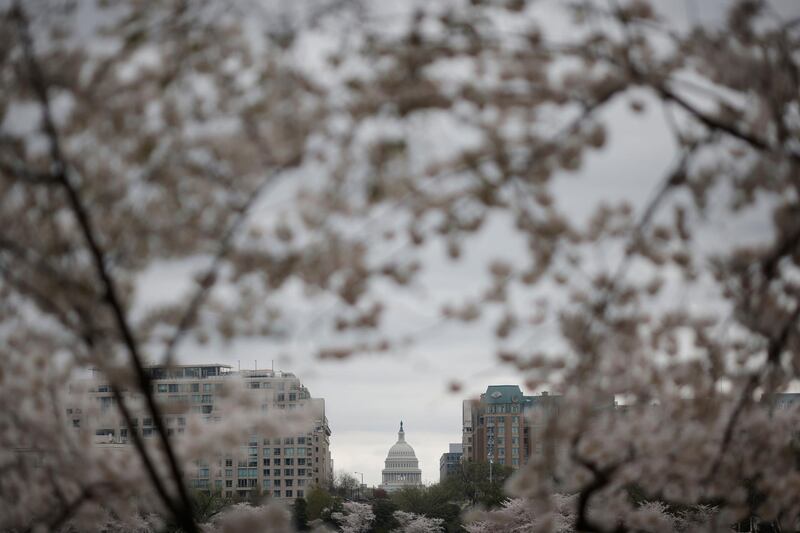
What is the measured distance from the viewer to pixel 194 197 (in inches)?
151

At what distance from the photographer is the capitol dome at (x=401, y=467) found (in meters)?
150

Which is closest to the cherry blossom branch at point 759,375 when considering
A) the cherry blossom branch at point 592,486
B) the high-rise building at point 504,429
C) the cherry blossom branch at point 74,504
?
the cherry blossom branch at point 592,486

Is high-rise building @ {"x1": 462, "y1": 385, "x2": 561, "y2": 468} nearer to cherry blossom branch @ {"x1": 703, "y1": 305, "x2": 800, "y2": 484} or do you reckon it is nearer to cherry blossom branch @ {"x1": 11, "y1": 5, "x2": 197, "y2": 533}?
cherry blossom branch @ {"x1": 703, "y1": 305, "x2": 800, "y2": 484}

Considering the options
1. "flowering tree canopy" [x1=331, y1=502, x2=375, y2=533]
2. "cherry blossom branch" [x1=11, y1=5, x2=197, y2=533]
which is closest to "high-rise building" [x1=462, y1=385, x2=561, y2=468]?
"flowering tree canopy" [x1=331, y1=502, x2=375, y2=533]

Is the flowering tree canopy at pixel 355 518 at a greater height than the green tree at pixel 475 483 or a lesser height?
lesser

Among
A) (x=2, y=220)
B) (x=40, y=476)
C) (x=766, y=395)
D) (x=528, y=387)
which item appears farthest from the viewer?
(x=528, y=387)

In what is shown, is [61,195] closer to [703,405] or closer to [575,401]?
[575,401]

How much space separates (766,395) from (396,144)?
8.11 feet

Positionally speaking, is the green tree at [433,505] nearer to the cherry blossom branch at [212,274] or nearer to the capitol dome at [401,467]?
the cherry blossom branch at [212,274]

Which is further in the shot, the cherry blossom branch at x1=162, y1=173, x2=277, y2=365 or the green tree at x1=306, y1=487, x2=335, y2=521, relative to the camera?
the green tree at x1=306, y1=487, x2=335, y2=521

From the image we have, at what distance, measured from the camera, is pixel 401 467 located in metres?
152

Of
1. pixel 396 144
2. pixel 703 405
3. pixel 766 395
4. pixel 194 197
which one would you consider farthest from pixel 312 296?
pixel 766 395

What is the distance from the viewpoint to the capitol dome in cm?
15000

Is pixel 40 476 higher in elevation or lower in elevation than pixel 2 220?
lower
